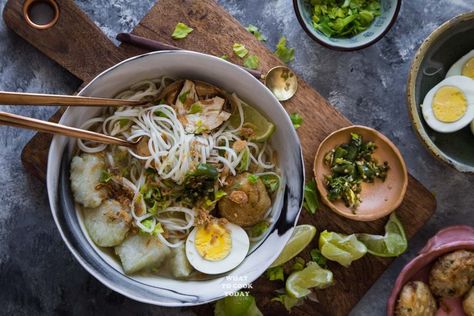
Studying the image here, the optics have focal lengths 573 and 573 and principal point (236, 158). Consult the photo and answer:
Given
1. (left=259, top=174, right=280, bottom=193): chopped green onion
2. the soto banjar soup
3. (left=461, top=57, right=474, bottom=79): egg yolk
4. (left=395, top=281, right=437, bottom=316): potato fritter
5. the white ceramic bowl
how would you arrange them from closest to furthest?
1. the white ceramic bowl
2. the soto banjar soup
3. (left=259, top=174, right=280, bottom=193): chopped green onion
4. (left=395, top=281, right=437, bottom=316): potato fritter
5. (left=461, top=57, right=474, bottom=79): egg yolk

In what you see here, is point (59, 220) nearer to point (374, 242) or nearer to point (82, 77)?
point (82, 77)

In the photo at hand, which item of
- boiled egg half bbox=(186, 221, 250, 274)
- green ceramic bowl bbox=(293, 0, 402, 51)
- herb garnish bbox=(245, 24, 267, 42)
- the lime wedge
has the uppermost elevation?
green ceramic bowl bbox=(293, 0, 402, 51)

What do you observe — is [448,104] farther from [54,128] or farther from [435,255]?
[54,128]

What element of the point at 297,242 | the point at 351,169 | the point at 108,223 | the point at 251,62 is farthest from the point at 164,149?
the point at 351,169

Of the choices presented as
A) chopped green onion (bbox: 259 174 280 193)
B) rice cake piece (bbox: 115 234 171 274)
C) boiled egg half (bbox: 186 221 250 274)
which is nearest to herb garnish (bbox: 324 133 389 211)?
chopped green onion (bbox: 259 174 280 193)

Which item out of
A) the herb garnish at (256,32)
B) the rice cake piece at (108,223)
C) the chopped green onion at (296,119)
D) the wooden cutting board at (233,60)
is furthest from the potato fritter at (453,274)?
the rice cake piece at (108,223)

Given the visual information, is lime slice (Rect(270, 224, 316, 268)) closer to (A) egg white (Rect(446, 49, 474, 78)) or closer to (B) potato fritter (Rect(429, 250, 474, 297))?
(B) potato fritter (Rect(429, 250, 474, 297))

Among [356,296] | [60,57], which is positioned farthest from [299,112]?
[60,57]
